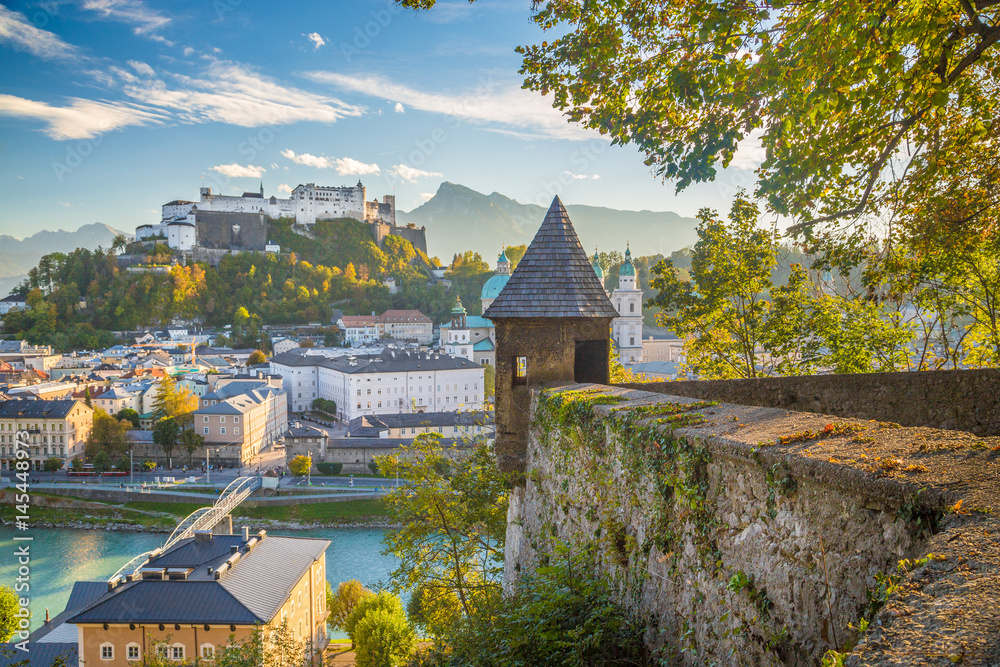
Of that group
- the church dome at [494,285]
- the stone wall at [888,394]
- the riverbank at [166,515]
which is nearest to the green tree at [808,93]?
the stone wall at [888,394]

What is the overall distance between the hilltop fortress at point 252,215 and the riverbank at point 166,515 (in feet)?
218

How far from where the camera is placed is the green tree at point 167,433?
4628 centimetres

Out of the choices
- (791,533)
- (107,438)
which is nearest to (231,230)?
(107,438)

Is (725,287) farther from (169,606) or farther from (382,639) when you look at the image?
(169,606)

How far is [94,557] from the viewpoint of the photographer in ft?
105

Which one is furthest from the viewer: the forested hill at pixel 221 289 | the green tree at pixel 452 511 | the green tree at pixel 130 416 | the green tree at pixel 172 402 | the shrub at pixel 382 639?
the forested hill at pixel 221 289

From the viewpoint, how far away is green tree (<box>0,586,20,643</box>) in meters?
20.6

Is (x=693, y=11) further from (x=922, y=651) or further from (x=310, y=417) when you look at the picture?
(x=310, y=417)

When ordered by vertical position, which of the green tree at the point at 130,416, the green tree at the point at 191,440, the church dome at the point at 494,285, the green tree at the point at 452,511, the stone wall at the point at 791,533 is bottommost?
the green tree at the point at 191,440

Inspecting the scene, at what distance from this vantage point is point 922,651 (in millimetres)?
1552

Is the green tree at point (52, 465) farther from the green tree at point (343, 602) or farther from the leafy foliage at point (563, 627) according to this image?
the leafy foliage at point (563, 627)

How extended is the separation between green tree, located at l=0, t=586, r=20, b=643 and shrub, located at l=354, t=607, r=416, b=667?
1109 centimetres

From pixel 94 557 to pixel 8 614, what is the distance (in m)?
11.4

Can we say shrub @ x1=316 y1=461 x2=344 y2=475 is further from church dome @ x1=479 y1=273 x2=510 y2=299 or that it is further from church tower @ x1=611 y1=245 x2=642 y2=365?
church tower @ x1=611 y1=245 x2=642 y2=365
